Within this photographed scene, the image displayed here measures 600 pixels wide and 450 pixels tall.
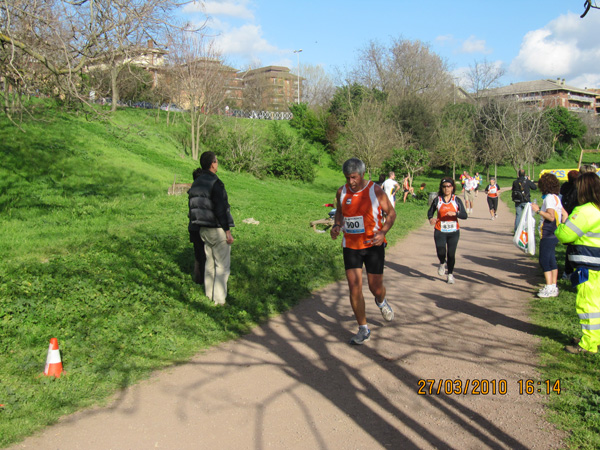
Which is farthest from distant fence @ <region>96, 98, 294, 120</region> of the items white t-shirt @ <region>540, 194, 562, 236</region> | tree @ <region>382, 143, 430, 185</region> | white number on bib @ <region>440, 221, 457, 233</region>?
white t-shirt @ <region>540, 194, 562, 236</region>

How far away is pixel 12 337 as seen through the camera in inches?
203

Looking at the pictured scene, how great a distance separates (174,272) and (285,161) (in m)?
29.9

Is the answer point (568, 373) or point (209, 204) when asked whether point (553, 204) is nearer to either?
point (568, 373)

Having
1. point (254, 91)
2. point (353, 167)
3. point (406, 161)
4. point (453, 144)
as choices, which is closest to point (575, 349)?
point (353, 167)

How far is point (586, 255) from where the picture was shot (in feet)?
16.5

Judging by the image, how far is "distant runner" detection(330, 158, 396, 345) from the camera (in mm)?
5465

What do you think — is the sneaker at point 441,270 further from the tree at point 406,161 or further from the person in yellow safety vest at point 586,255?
the tree at point 406,161

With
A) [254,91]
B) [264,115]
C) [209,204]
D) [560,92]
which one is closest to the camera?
[209,204]

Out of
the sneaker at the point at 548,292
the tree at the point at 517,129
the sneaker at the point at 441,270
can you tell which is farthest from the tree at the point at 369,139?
the sneaker at the point at 548,292

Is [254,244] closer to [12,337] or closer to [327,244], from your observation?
[327,244]

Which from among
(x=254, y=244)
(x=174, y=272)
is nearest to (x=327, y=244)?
(x=254, y=244)
